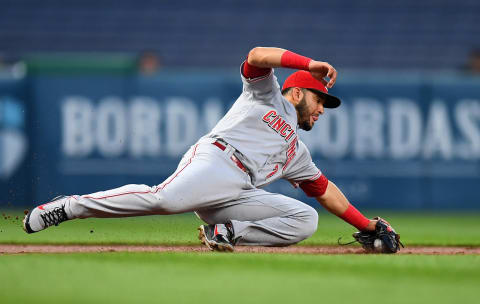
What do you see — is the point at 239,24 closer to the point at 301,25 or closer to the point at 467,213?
the point at 301,25

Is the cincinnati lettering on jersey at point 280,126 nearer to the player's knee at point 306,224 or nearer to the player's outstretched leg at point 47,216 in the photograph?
the player's knee at point 306,224

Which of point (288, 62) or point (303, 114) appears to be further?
point (303, 114)

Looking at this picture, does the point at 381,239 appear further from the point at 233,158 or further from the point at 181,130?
the point at 181,130

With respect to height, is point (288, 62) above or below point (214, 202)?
above

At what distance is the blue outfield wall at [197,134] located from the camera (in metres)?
9.79

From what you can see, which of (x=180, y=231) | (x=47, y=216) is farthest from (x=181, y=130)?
(x=47, y=216)

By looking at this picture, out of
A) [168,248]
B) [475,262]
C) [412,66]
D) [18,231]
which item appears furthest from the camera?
[412,66]

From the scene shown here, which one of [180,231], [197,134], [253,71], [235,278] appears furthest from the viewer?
[197,134]

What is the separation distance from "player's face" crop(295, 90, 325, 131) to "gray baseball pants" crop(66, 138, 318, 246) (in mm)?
495

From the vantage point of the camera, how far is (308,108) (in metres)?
5.21

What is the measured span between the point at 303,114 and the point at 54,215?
1.62 metres

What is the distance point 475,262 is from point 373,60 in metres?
10.5

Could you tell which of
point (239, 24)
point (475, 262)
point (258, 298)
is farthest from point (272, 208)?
point (239, 24)

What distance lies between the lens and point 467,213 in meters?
10.4
